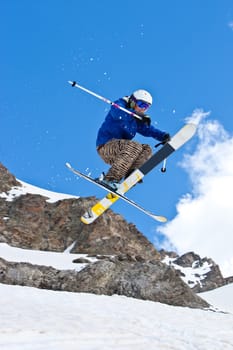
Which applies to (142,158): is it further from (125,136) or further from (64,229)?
(64,229)

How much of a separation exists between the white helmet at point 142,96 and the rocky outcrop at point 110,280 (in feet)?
30.6

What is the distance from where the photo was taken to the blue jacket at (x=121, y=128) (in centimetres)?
912

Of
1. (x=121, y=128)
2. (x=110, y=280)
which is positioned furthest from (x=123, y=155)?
(x=110, y=280)

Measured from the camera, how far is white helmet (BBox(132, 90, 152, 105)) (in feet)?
30.1

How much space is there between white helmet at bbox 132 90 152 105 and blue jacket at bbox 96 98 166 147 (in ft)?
0.86

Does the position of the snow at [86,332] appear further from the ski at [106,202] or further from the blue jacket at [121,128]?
the blue jacket at [121,128]

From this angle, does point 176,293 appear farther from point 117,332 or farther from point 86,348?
point 86,348

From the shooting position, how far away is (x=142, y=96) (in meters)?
9.23

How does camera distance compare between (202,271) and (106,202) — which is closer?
(106,202)

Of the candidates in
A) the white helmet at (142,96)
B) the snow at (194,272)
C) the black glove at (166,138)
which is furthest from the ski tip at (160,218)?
the snow at (194,272)

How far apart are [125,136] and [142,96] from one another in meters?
0.88

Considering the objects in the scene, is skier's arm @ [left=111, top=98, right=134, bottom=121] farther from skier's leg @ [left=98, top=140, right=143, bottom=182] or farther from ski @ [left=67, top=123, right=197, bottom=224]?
→ ski @ [left=67, top=123, right=197, bottom=224]

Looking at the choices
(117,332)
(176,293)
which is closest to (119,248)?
(176,293)

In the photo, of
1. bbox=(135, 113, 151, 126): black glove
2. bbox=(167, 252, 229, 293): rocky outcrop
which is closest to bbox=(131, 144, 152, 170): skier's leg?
bbox=(135, 113, 151, 126): black glove
